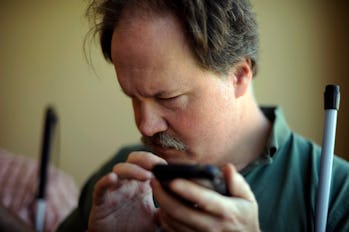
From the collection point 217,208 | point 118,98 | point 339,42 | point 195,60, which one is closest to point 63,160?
point 118,98

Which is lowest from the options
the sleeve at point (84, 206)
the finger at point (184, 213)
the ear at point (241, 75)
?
the sleeve at point (84, 206)

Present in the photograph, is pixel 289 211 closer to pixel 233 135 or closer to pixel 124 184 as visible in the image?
pixel 233 135

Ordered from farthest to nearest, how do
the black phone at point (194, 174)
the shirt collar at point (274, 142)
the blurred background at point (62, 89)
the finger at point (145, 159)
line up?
the blurred background at point (62, 89) < the shirt collar at point (274, 142) < the finger at point (145, 159) < the black phone at point (194, 174)

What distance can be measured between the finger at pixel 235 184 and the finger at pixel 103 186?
0.24 metres

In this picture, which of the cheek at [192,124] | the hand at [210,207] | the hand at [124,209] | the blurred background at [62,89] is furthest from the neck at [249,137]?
the blurred background at [62,89]

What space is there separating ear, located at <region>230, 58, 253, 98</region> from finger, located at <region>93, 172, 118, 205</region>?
31cm

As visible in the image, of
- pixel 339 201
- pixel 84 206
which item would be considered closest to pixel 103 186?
pixel 84 206

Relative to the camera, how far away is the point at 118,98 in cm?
196

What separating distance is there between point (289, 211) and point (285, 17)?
0.97 meters

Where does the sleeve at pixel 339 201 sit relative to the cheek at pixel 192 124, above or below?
below

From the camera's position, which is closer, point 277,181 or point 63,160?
point 277,181

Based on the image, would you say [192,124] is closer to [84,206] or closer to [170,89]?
[170,89]

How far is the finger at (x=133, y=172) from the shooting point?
73 centimetres

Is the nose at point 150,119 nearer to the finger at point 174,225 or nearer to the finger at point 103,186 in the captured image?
the finger at point 103,186
